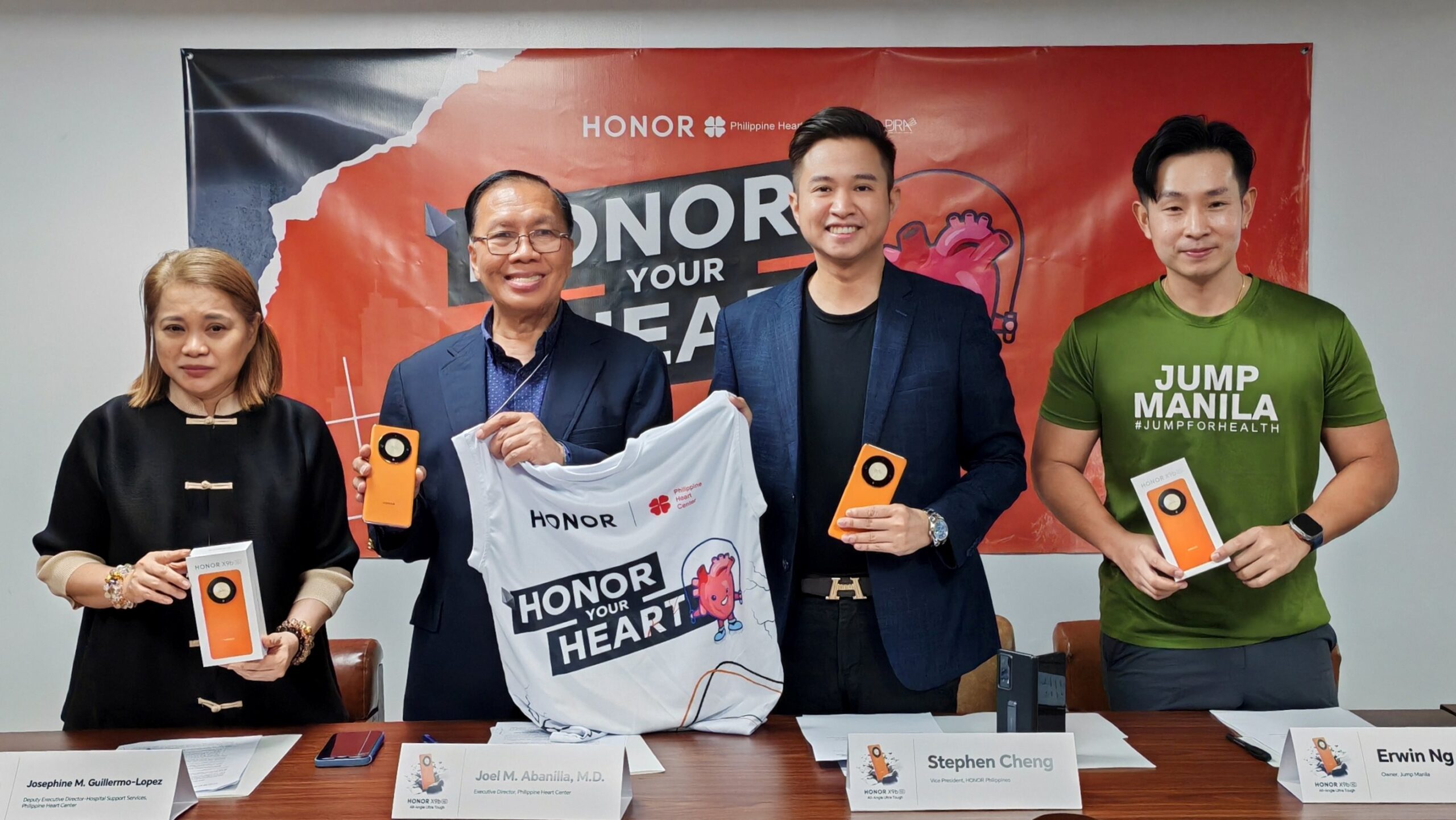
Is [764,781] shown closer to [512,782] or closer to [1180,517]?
[512,782]

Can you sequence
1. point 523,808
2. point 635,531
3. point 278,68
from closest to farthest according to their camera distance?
point 523,808 → point 635,531 → point 278,68

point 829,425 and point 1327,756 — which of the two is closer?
point 1327,756

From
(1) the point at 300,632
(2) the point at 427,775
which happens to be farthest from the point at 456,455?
(2) the point at 427,775

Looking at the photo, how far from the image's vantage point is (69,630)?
385cm

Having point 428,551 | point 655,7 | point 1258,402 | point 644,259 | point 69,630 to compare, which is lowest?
point 69,630

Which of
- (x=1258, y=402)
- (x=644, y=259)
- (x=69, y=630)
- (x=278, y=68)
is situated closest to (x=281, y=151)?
(x=278, y=68)

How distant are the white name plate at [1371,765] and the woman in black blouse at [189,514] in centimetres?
188

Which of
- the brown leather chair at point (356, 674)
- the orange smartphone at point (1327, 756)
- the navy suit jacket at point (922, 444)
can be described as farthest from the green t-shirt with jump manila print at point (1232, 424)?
the brown leather chair at point (356, 674)

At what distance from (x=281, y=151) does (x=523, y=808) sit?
9.42 feet

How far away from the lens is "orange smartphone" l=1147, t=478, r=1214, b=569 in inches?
87.4

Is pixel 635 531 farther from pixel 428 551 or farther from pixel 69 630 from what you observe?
pixel 69 630

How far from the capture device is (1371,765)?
175 centimetres

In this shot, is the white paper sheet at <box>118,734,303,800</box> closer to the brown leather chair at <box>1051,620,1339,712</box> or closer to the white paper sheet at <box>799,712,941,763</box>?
the white paper sheet at <box>799,712,941,763</box>

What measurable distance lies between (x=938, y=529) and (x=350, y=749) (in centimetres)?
125
